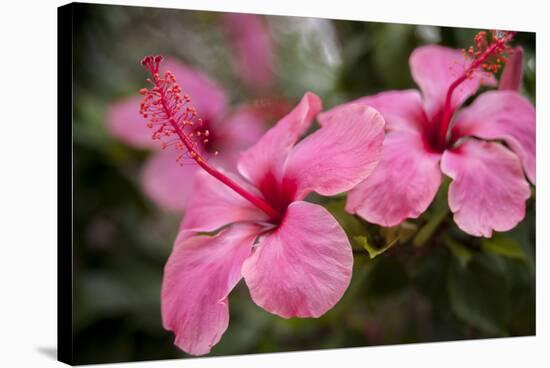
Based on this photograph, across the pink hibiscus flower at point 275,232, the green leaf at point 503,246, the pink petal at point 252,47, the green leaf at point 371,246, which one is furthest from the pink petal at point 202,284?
the pink petal at point 252,47

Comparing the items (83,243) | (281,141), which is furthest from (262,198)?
(83,243)

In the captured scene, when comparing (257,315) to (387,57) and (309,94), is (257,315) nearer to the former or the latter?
(387,57)

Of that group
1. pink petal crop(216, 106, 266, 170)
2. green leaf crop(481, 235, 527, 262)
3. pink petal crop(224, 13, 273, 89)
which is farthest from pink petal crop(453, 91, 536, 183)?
pink petal crop(224, 13, 273, 89)

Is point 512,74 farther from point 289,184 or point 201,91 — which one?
point 201,91

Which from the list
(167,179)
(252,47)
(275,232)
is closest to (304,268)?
(275,232)

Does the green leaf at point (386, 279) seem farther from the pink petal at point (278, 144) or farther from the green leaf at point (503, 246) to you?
the pink petal at point (278, 144)

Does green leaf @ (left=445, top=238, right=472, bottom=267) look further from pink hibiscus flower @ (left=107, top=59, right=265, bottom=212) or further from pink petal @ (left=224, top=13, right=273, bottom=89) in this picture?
pink petal @ (left=224, top=13, right=273, bottom=89)
